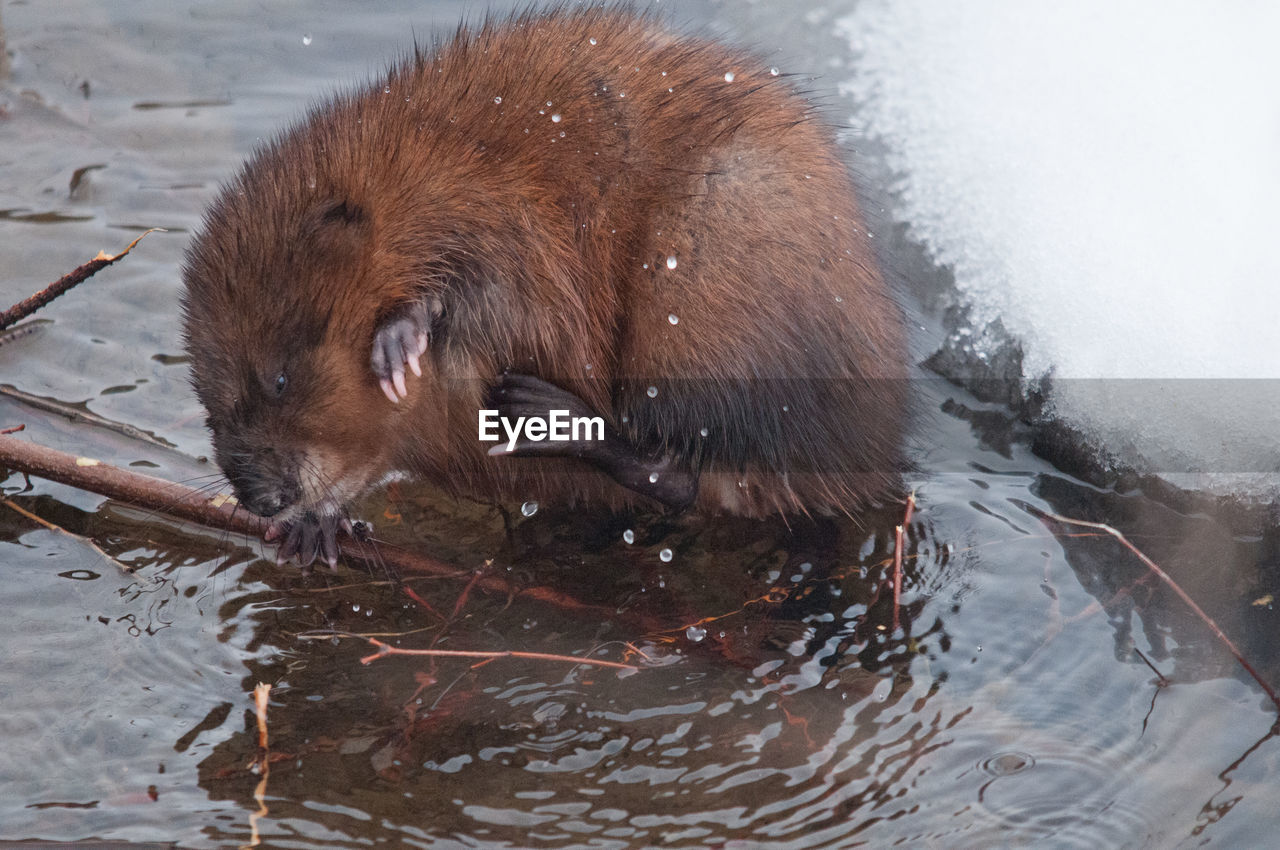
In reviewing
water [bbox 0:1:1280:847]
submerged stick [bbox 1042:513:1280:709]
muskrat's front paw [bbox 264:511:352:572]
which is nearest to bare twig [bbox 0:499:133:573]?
water [bbox 0:1:1280:847]

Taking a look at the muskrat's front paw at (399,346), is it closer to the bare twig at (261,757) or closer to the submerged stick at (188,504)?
the submerged stick at (188,504)

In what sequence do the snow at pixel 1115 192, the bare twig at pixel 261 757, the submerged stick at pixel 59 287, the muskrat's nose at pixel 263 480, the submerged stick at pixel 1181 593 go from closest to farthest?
the bare twig at pixel 261 757 < the submerged stick at pixel 1181 593 < the muskrat's nose at pixel 263 480 < the submerged stick at pixel 59 287 < the snow at pixel 1115 192

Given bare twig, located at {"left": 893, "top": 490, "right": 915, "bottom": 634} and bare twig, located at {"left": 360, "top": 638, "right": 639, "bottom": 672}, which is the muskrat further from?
bare twig, located at {"left": 360, "top": 638, "right": 639, "bottom": 672}

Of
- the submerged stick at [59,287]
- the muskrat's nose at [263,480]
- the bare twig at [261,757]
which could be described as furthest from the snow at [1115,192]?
the submerged stick at [59,287]

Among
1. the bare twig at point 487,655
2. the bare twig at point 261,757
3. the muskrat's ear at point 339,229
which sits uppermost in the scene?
the muskrat's ear at point 339,229

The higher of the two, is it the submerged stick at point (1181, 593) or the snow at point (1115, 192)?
the snow at point (1115, 192)

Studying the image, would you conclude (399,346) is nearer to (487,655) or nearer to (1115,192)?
(487,655)
